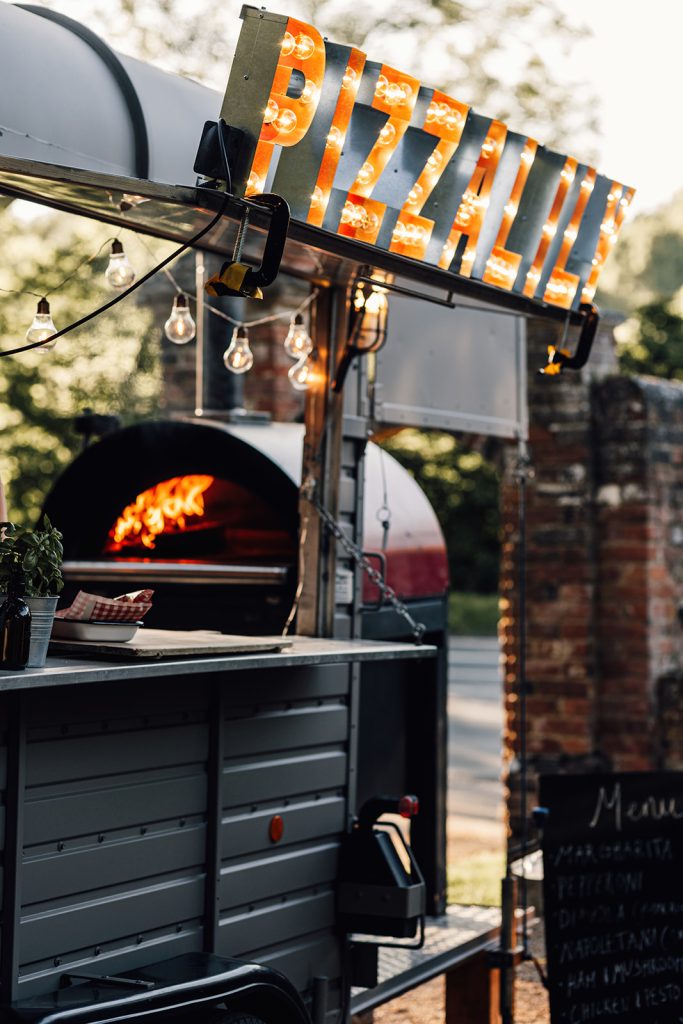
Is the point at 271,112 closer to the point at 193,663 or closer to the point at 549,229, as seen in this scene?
the point at 193,663

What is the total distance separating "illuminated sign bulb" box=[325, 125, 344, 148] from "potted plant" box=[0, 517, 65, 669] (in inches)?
48.0

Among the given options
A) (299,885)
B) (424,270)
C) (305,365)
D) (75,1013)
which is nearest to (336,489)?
(305,365)

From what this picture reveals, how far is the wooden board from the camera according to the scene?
2.95m

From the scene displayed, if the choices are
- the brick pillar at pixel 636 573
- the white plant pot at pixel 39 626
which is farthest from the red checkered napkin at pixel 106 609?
the brick pillar at pixel 636 573

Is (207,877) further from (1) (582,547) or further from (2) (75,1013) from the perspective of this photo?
(1) (582,547)

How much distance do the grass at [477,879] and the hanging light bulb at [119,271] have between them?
13.5 ft

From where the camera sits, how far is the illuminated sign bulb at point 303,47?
3.04 metres

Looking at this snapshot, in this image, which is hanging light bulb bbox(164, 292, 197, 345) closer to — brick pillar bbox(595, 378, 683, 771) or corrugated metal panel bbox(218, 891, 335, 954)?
corrugated metal panel bbox(218, 891, 335, 954)

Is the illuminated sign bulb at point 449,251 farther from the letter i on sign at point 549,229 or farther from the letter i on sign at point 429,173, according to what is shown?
the letter i on sign at point 549,229

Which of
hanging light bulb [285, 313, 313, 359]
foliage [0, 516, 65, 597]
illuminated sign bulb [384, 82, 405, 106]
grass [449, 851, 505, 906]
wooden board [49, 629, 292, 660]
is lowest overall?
grass [449, 851, 505, 906]

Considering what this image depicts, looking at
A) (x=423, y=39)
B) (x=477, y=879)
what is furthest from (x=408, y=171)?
(x=423, y=39)

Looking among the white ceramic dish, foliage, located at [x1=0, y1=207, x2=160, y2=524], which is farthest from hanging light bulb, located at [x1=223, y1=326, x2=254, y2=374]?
foliage, located at [x1=0, y1=207, x2=160, y2=524]

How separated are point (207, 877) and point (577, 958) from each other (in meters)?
1.55

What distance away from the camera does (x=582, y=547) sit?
276 inches
